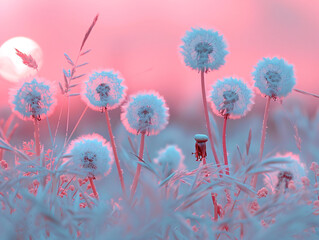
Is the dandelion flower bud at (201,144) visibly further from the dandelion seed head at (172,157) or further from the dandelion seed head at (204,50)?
the dandelion seed head at (172,157)

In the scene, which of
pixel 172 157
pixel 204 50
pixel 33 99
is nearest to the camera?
pixel 33 99

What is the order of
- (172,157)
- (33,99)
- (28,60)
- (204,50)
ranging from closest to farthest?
(28,60) → (33,99) → (204,50) → (172,157)

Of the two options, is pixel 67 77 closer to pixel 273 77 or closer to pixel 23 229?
pixel 23 229

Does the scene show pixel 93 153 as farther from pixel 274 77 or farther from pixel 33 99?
pixel 274 77

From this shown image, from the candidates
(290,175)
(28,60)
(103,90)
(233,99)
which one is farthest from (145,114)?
(290,175)

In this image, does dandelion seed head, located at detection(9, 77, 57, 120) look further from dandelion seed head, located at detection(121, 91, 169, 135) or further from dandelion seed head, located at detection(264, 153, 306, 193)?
dandelion seed head, located at detection(264, 153, 306, 193)

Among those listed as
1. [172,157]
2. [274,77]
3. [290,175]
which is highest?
[274,77]
